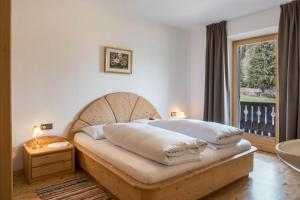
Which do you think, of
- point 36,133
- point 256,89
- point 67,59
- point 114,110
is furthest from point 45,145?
point 256,89

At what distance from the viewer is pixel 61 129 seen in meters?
3.22

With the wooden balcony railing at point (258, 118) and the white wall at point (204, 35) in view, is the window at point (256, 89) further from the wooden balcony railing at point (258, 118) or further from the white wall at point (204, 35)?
the white wall at point (204, 35)

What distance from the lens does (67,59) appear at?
10.6 feet

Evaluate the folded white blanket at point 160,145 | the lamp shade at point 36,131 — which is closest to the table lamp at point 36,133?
the lamp shade at point 36,131

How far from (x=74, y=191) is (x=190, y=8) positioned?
3305 mm

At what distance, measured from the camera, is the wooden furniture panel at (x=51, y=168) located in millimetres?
2615

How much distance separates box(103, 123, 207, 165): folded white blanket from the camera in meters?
1.93

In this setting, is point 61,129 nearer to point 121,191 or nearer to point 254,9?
point 121,191

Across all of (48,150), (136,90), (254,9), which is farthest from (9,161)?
(254,9)

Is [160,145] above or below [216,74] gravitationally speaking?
below

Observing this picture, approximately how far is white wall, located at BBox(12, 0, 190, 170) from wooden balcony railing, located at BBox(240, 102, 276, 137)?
191 cm

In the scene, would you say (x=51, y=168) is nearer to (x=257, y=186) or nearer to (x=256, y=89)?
(x=257, y=186)

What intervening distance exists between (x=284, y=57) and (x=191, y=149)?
8.36 ft

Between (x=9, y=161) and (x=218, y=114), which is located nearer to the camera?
(x=9, y=161)
